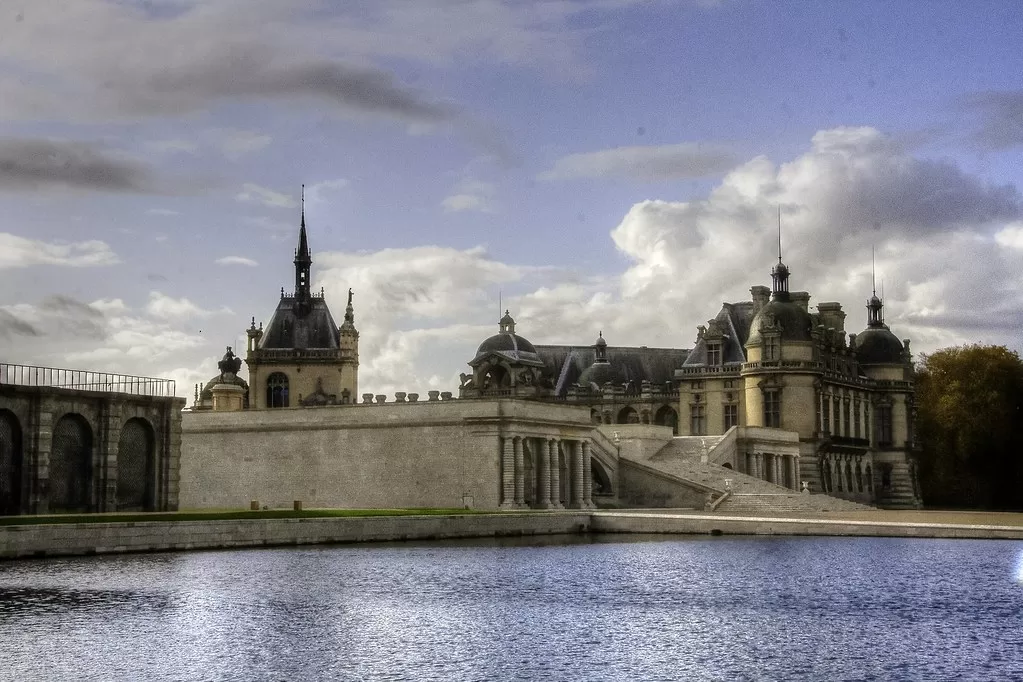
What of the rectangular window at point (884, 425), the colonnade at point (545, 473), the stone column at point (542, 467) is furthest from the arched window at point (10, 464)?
the rectangular window at point (884, 425)

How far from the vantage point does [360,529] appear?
6794cm

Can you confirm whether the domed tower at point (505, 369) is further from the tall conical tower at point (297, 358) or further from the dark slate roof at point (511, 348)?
the tall conical tower at point (297, 358)

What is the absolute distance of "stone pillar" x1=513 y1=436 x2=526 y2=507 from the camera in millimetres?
89312

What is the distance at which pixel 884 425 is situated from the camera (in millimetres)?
126812

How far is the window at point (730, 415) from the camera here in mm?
115250

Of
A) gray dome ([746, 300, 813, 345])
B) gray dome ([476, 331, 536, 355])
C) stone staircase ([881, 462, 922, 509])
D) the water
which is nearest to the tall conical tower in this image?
gray dome ([476, 331, 536, 355])

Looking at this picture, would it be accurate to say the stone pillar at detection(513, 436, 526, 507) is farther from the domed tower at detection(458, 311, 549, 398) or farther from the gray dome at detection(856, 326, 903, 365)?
the gray dome at detection(856, 326, 903, 365)

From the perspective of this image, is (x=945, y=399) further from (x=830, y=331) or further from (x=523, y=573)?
(x=523, y=573)

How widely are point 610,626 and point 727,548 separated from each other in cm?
2618

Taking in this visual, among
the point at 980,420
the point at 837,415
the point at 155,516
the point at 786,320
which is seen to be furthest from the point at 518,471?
the point at 980,420

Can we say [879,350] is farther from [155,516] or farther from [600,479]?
[155,516]

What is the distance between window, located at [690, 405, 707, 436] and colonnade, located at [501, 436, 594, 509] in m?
22.3

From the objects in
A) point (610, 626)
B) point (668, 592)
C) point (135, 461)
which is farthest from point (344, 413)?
point (610, 626)

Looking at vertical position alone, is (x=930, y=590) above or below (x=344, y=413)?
below
